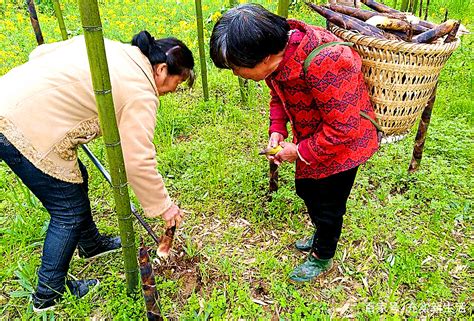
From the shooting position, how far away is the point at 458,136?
11.9 feet

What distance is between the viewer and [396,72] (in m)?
2.00

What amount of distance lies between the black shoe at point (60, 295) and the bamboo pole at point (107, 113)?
441mm

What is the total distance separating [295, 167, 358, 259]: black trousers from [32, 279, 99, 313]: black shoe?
133 centimetres

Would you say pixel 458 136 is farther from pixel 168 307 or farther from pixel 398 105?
pixel 168 307

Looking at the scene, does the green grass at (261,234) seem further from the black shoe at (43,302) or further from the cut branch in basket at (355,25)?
the cut branch in basket at (355,25)

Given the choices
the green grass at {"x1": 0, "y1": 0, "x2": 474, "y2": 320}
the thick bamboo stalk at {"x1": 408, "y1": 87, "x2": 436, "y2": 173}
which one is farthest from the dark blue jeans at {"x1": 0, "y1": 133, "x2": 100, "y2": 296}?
the thick bamboo stalk at {"x1": 408, "y1": 87, "x2": 436, "y2": 173}

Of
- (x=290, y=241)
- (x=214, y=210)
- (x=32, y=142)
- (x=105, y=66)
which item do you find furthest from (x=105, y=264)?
(x=105, y=66)

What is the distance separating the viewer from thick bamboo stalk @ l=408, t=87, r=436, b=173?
2.96 metres

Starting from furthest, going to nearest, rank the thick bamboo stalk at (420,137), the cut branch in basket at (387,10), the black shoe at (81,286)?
1. the thick bamboo stalk at (420,137)
2. the cut branch in basket at (387,10)
3. the black shoe at (81,286)

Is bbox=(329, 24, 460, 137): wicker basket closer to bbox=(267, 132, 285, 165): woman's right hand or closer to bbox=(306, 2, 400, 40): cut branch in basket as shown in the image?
bbox=(306, 2, 400, 40): cut branch in basket

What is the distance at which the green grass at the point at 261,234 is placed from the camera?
2.21 metres

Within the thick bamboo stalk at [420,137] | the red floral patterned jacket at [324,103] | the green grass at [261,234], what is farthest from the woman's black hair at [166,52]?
the thick bamboo stalk at [420,137]

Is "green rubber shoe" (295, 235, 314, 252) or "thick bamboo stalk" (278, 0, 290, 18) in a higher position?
"thick bamboo stalk" (278, 0, 290, 18)

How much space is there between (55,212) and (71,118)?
1.72ft
